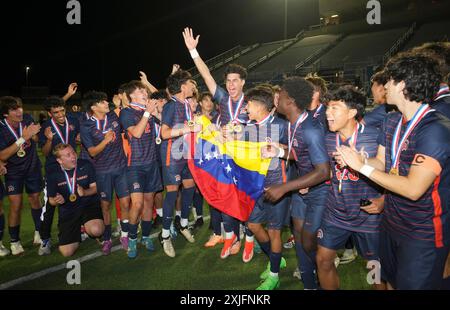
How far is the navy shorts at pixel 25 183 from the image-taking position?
5.57 meters

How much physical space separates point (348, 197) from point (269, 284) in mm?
1633

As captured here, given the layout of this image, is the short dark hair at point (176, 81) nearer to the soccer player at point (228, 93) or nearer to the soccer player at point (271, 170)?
the soccer player at point (228, 93)

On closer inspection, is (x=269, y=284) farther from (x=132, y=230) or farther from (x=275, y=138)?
(x=132, y=230)

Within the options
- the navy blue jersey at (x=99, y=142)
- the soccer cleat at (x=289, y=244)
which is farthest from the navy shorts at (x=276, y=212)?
the navy blue jersey at (x=99, y=142)

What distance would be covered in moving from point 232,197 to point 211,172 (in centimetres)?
54

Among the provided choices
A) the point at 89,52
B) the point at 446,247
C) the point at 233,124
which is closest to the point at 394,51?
the point at 233,124

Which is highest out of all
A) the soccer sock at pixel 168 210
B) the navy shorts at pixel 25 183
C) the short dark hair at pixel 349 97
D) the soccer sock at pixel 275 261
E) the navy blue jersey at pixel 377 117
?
the short dark hair at pixel 349 97

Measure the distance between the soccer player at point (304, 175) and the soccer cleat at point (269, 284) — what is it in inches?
21.6

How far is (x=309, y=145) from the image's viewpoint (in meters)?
3.33

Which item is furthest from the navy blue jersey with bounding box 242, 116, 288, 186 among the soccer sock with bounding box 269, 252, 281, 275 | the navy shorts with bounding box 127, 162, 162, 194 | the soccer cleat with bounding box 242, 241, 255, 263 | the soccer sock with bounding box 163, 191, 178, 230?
the navy shorts with bounding box 127, 162, 162, 194
